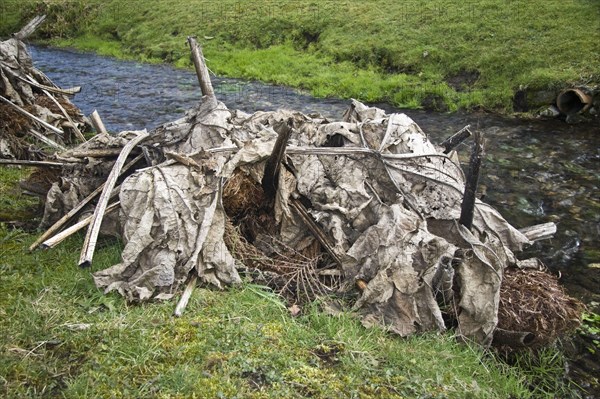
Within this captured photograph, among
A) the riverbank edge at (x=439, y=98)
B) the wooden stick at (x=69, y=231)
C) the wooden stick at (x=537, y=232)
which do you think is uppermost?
the wooden stick at (x=69, y=231)

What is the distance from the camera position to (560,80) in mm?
17125

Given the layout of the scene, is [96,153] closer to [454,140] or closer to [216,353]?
[216,353]

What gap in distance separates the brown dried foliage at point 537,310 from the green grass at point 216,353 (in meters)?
0.45

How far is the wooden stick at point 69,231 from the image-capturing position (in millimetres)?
6663

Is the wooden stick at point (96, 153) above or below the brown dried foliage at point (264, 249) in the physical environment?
above

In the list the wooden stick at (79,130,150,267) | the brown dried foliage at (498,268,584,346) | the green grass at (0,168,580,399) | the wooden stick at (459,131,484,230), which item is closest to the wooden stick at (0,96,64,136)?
the wooden stick at (79,130,150,267)

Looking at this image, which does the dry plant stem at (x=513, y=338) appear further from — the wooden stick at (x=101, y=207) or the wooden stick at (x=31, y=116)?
the wooden stick at (x=31, y=116)

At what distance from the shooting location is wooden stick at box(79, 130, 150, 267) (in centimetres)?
634

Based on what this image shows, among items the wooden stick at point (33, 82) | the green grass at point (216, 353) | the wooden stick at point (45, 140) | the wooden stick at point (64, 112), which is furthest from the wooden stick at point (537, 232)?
the wooden stick at point (33, 82)

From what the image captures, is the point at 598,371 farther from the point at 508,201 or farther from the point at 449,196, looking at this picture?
the point at 508,201

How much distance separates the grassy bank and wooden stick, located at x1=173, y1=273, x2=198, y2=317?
1350cm

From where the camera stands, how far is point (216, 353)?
5.49 m

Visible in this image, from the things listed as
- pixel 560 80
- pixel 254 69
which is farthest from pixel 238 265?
pixel 254 69

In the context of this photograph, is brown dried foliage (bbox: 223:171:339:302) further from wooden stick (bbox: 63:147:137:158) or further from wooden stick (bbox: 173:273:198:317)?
wooden stick (bbox: 63:147:137:158)
